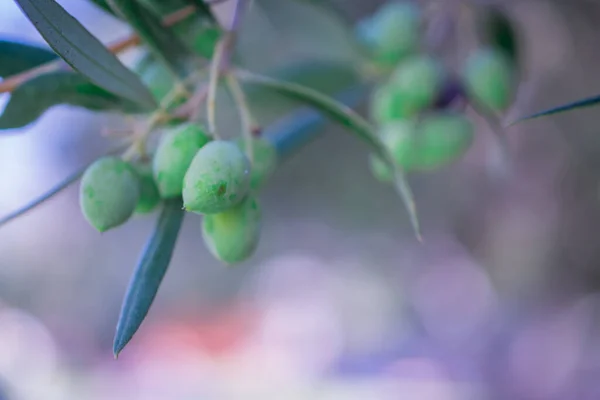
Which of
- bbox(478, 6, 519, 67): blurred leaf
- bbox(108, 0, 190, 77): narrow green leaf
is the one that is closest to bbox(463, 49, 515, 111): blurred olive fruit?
bbox(478, 6, 519, 67): blurred leaf

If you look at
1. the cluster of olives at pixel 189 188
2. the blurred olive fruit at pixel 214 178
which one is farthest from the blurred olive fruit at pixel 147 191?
the blurred olive fruit at pixel 214 178

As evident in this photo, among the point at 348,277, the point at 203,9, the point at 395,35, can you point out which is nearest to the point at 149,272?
the point at 203,9

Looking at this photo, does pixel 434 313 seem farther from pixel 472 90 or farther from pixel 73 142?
pixel 472 90

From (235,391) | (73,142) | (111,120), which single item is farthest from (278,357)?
(111,120)

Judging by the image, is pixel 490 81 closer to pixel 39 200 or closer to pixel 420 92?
pixel 420 92

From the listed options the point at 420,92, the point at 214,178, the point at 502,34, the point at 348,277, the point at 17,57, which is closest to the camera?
the point at 214,178

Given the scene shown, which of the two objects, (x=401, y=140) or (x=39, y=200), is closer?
(x=39, y=200)

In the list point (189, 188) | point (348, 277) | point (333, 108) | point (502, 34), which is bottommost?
point (348, 277)
